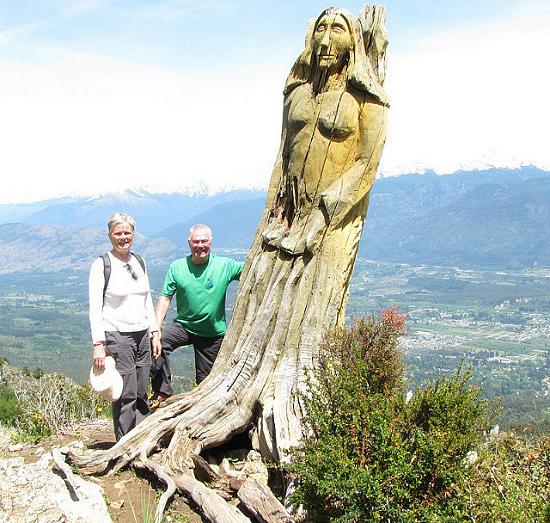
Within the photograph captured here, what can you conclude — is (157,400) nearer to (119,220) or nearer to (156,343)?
(156,343)

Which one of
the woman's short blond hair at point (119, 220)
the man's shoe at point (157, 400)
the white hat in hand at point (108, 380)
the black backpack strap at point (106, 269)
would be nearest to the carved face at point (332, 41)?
the woman's short blond hair at point (119, 220)

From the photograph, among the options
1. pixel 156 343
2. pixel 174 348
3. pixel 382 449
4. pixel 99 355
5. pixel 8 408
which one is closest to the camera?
pixel 382 449

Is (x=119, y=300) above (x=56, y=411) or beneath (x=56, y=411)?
above

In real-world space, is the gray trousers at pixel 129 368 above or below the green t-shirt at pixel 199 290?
below

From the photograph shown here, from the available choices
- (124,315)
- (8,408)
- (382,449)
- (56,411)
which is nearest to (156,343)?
(124,315)

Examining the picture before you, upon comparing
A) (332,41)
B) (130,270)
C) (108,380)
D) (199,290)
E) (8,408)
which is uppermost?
(332,41)

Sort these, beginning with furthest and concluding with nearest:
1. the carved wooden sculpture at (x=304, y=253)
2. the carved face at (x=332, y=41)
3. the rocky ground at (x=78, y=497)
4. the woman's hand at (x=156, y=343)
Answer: the carved face at (x=332, y=41) → the woman's hand at (x=156, y=343) → the carved wooden sculpture at (x=304, y=253) → the rocky ground at (x=78, y=497)

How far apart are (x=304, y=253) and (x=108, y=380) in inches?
96.0

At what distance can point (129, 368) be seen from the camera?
20.4ft

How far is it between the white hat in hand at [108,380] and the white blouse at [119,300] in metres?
0.29

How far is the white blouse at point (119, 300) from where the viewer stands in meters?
5.91

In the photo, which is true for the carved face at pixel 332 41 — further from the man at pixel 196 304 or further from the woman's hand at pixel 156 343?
the woman's hand at pixel 156 343

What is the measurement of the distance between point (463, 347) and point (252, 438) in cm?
14469

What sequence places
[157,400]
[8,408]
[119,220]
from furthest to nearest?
[8,408] < [157,400] < [119,220]
